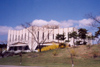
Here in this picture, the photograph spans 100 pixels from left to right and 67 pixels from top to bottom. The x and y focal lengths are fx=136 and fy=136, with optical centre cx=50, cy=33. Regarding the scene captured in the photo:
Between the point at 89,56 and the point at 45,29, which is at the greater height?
the point at 45,29

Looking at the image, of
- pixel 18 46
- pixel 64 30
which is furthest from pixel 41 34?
pixel 18 46

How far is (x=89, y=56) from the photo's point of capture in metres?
24.9

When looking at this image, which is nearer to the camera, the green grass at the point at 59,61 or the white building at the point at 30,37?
the green grass at the point at 59,61

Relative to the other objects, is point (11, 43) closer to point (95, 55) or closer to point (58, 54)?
point (58, 54)

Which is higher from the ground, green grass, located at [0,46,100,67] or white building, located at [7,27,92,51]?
white building, located at [7,27,92,51]

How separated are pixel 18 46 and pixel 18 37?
5.20 m

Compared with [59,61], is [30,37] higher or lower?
higher

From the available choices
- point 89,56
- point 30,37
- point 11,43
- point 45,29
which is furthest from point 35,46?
point 89,56

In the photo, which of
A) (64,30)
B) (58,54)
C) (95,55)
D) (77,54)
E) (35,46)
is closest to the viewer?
(95,55)

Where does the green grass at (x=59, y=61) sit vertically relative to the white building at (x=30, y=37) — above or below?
below

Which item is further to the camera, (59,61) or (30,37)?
(30,37)

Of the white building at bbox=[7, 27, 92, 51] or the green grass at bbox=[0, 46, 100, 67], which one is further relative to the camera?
the white building at bbox=[7, 27, 92, 51]

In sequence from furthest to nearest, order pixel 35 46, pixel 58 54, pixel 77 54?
1. pixel 35 46
2. pixel 58 54
3. pixel 77 54

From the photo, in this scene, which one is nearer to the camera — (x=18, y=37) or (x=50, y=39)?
(x=50, y=39)
